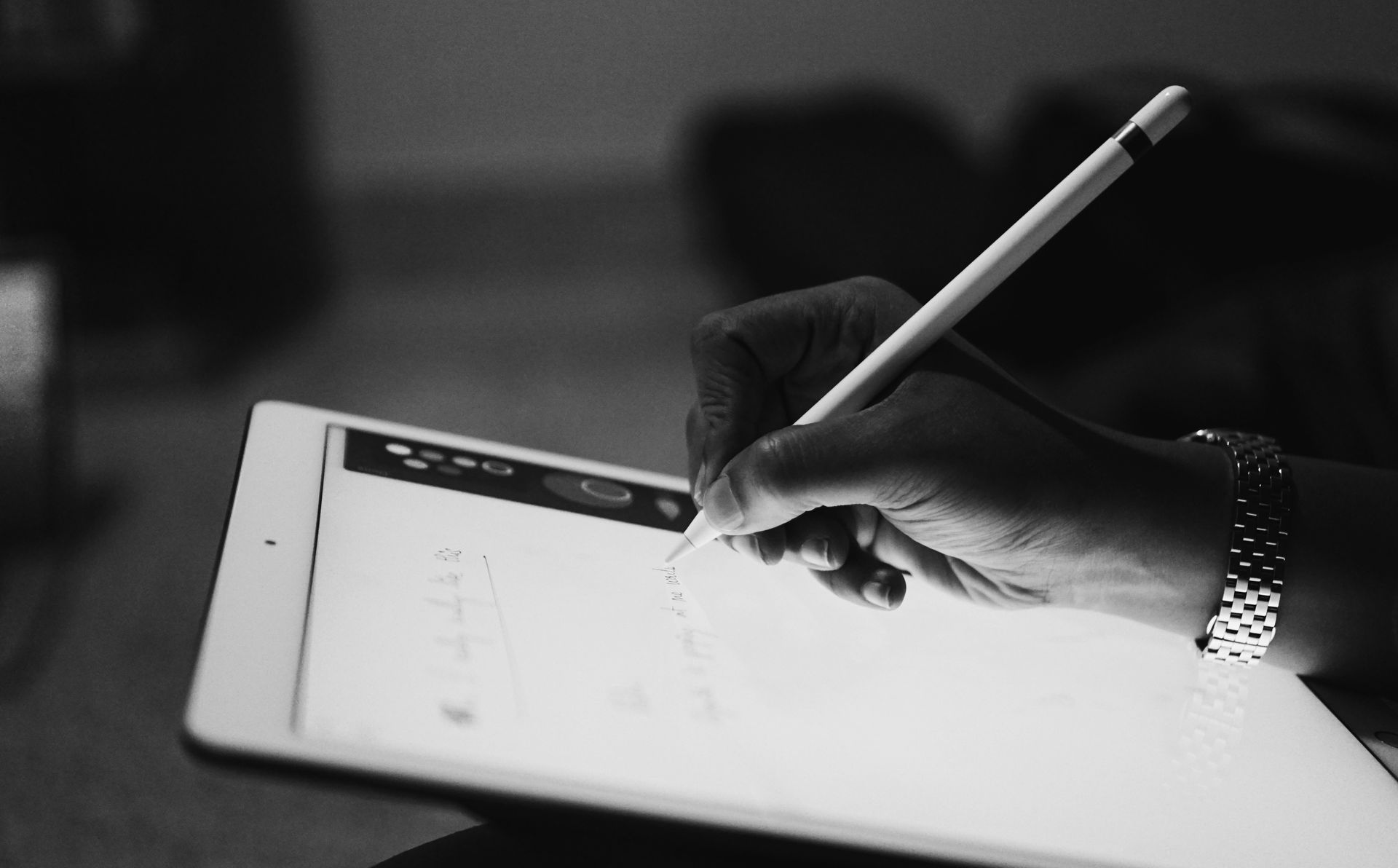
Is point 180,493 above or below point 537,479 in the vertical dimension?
below

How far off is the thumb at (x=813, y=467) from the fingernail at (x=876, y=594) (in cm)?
6

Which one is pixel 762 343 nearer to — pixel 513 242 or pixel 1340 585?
pixel 1340 585

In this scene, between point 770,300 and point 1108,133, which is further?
point 1108,133

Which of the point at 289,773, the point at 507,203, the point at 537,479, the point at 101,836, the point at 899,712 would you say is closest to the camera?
the point at 289,773

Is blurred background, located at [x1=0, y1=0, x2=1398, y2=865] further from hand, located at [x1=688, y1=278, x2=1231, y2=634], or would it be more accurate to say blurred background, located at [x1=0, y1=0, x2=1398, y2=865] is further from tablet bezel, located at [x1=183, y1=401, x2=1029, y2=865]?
hand, located at [x1=688, y1=278, x2=1231, y2=634]

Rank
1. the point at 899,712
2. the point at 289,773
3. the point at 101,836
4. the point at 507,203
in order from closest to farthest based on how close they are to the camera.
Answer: the point at 289,773 → the point at 899,712 → the point at 101,836 → the point at 507,203

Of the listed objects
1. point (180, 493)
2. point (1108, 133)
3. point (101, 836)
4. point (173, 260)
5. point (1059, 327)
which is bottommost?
point (101, 836)

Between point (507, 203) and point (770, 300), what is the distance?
201cm

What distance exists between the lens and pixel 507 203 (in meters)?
2.54

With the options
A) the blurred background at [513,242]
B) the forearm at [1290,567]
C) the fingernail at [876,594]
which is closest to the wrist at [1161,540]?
the forearm at [1290,567]

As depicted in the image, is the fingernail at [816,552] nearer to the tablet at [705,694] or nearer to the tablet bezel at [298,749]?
the tablet at [705,694]

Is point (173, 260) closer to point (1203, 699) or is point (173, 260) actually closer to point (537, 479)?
point (537, 479)

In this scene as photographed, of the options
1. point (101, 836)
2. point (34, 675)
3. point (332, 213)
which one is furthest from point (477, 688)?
point (332, 213)

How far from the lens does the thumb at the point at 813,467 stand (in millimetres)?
521
